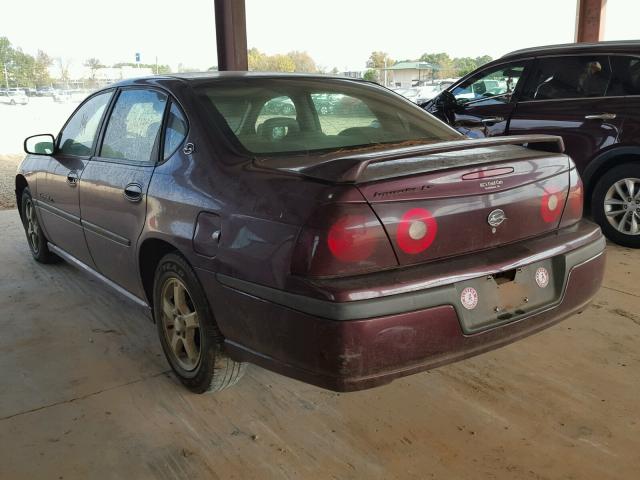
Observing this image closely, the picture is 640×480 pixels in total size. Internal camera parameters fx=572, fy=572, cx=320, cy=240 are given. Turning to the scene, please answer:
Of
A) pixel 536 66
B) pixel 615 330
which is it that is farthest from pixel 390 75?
pixel 615 330

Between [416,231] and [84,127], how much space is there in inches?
105

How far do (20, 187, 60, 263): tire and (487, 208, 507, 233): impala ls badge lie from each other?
371 centimetres

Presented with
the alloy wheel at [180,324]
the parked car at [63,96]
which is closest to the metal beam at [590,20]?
the alloy wheel at [180,324]

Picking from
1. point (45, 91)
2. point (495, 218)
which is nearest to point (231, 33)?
point (495, 218)

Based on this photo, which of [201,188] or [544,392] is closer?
[201,188]

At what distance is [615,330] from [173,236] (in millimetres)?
2529

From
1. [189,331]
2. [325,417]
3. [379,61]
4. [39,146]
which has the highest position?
[379,61]

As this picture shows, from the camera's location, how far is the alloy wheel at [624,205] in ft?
16.3

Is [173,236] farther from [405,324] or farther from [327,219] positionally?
[405,324]

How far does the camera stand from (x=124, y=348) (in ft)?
10.6

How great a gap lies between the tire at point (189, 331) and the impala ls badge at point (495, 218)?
1.20 m

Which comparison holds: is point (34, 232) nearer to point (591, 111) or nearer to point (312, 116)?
point (312, 116)

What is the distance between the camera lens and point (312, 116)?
2.96 metres

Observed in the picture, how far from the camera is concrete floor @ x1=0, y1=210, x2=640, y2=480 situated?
2.17 meters
